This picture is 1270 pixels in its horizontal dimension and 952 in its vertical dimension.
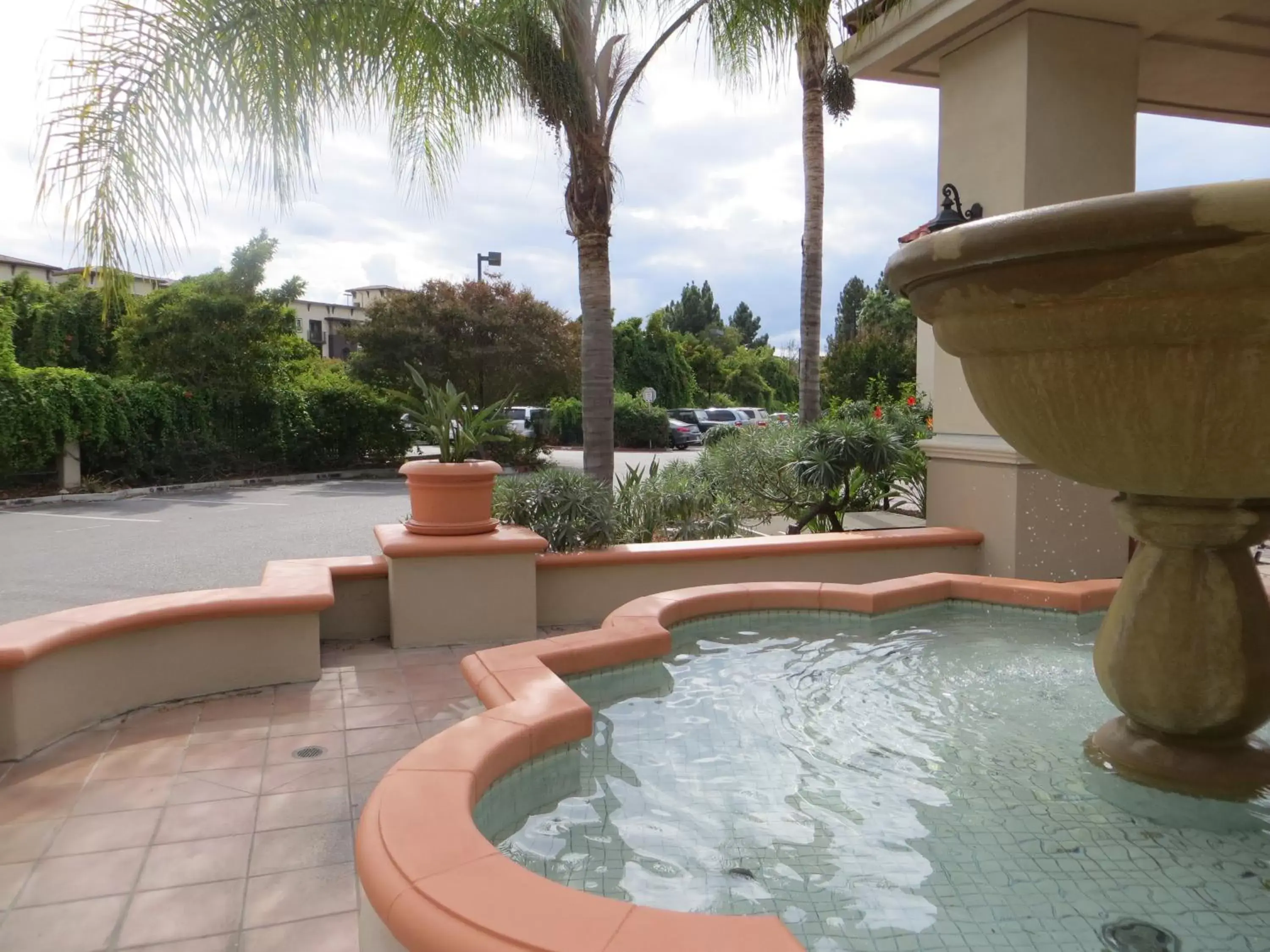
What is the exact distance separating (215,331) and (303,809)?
18.6m

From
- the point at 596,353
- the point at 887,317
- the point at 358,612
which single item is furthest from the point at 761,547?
the point at 887,317

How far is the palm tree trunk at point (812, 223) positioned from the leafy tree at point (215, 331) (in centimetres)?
1228

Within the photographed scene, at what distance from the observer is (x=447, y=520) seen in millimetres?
5773

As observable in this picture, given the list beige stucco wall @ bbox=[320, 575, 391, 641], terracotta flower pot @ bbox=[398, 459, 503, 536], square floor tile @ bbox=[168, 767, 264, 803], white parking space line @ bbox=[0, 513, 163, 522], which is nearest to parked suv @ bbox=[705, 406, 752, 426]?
white parking space line @ bbox=[0, 513, 163, 522]

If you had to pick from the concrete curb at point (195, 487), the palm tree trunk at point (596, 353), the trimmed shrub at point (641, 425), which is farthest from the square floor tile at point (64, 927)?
the trimmed shrub at point (641, 425)

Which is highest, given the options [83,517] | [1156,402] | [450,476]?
[1156,402]

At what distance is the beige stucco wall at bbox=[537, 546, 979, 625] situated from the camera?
6.11 meters

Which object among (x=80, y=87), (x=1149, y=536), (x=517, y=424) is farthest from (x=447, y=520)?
(x=517, y=424)

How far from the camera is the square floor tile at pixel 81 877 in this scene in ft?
8.83

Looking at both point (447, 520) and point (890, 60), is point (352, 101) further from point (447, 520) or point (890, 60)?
point (890, 60)

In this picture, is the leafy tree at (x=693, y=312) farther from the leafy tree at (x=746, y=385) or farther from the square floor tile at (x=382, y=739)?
the square floor tile at (x=382, y=739)

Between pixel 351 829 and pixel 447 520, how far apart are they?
2818mm

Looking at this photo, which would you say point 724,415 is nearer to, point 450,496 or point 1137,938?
point 450,496

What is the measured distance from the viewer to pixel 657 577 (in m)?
6.22
